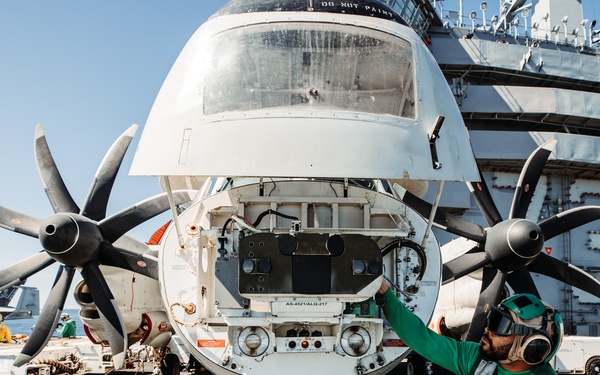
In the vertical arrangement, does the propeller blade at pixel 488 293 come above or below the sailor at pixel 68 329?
above

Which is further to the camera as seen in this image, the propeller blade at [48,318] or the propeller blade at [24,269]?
the propeller blade at [24,269]

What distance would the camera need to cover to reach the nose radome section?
824 cm

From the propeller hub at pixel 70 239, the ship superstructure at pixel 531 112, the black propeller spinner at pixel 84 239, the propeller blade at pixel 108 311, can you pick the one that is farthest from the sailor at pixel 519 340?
the ship superstructure at pixel 531 112

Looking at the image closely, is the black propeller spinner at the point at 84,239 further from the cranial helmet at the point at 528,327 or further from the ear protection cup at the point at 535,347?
the ear protection cup at the point at 535,347

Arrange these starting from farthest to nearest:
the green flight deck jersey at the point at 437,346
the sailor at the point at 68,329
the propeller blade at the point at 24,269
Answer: the sailor at the point at 68,329 < the propeller blade at the point at 24,269 < the green flight deck jersey at the point at 437,346

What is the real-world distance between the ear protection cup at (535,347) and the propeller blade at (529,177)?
22.1ft

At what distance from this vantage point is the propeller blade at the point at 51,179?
30.7 feet

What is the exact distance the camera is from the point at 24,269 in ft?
30.8

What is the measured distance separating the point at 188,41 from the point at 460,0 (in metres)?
22.0

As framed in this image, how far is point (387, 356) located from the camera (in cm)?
636

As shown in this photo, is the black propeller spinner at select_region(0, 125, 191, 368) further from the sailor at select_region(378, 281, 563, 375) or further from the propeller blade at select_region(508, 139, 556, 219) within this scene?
the sailor at select_region(378, 281, 563, 375)

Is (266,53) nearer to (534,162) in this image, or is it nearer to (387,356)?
(387,356)

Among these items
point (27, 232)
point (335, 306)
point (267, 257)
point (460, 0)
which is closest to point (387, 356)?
point (335, 306)

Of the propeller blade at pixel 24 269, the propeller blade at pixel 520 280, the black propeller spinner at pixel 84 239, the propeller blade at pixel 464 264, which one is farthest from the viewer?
the propeller blade at pixel 24 269
